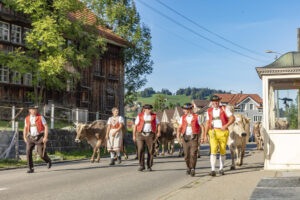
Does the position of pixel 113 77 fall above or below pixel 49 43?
below

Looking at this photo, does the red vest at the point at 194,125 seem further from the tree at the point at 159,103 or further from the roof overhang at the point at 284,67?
the tree at the point at 159,103

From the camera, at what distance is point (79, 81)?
39625mm

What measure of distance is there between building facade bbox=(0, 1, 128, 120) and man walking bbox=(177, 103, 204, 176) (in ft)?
52.9

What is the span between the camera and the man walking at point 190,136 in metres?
12.1

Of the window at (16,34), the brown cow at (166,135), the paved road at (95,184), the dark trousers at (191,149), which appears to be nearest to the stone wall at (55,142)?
the brown cow at (166,135)

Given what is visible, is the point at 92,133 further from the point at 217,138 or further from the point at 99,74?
the point at 99,74

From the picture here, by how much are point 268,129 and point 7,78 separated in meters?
22.8

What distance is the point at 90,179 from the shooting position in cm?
1148

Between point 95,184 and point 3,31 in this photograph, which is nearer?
point 95,184

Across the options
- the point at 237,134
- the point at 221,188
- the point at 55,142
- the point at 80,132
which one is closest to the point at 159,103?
the point at 55,142

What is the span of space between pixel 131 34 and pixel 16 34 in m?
17.2

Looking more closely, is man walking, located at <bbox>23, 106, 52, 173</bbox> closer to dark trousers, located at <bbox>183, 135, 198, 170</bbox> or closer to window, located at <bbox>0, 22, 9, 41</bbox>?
dark trousers, located at <bbox>183, 135, 198, 170</bbox>

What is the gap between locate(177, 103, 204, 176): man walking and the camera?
39.8 ft

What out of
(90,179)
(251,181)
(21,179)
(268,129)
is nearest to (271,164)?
(268,129)
